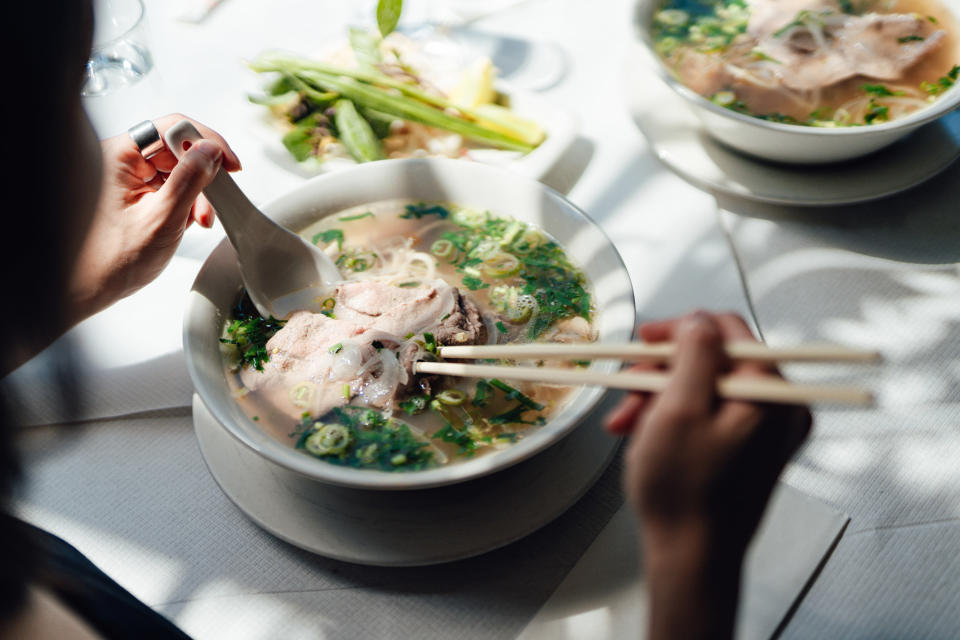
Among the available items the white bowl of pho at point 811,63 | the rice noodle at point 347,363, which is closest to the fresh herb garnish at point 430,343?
the rice noodle at point 347,363

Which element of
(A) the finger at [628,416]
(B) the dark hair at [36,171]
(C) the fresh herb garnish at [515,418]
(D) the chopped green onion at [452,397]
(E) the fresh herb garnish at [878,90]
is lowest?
(C) the fresh herb garnish at [515,418]

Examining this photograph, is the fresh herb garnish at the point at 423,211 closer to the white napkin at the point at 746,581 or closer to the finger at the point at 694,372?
the white napkin at the point at 746,581

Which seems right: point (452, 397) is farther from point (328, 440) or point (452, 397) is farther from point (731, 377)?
point (731, 377)

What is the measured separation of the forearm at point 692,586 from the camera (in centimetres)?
66

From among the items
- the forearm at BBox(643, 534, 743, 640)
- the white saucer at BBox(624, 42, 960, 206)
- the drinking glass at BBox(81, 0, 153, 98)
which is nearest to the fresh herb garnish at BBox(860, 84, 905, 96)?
the white saucer at BBox(624, 42, 960, 206)

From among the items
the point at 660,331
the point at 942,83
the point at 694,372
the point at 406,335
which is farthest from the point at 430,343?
the point at 942,83

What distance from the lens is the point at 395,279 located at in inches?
57.5

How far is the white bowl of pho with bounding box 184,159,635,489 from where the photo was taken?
1.16m

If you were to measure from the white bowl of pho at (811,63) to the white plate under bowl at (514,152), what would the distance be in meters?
0.26

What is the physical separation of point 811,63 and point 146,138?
152 cm

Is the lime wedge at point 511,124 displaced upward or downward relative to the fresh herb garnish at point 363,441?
upward

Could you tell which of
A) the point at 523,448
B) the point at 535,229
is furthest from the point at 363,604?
the point at 535,229

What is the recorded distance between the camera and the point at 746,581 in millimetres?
977

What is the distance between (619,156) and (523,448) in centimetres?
101
